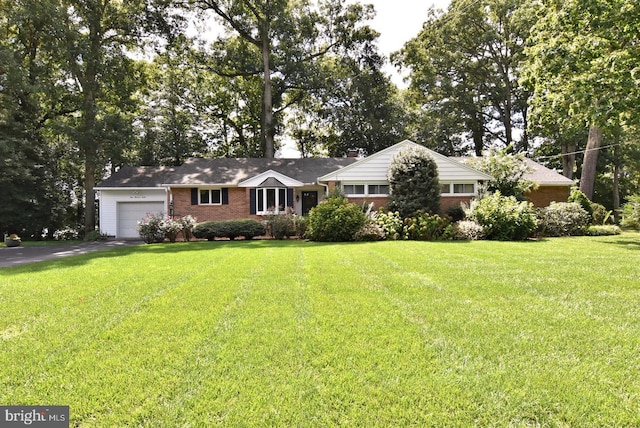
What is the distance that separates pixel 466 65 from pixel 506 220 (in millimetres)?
20745

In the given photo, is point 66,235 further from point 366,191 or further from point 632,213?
point 632,213

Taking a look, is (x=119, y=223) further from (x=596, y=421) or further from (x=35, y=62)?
(x=596, y=421)

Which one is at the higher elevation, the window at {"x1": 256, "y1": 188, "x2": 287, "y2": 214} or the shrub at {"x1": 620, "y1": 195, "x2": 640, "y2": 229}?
the window at {"x1": 256, "y1": 188, "x2": 287, "y2": 214}

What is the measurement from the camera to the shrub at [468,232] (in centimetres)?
1409

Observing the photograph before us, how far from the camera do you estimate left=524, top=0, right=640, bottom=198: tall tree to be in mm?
10773

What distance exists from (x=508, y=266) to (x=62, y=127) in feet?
73.5

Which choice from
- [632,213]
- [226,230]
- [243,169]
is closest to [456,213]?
[632,213]

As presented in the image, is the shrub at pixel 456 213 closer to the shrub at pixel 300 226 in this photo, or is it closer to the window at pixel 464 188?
the window at pixel 464 188

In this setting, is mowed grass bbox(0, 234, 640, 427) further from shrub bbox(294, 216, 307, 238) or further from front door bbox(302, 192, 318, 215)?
front door bbox(302, 192, 318, 215)

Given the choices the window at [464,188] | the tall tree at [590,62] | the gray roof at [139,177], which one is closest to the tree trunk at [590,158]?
the window at [464,188]

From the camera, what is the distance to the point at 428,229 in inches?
558

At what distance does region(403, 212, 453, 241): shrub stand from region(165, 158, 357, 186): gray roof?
663 centimetres

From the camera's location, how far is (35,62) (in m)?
20.6

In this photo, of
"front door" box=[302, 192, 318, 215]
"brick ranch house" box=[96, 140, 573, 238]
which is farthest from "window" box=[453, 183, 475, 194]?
"front door" box=[302, 192, 318, 215]
